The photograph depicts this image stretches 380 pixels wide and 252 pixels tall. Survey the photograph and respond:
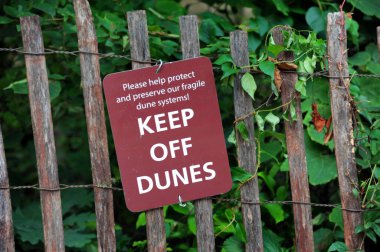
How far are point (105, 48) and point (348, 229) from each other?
1.31 m

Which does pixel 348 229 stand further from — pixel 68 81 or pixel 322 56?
pixel 68 81

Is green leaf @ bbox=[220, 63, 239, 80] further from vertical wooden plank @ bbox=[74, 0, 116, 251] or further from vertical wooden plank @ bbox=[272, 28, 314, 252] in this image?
vertical wooden plank @ bbox=[74, 0, 116, 251]

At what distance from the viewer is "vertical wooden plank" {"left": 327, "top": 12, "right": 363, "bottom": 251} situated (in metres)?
2.43

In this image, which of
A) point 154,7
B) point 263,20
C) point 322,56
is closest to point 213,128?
point 322,56

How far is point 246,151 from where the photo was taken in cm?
248

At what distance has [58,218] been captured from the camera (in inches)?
96.0

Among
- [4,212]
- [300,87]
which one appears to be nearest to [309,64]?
[300,87]

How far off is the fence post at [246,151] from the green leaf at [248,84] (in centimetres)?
4

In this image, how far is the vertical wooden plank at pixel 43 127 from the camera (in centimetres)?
237

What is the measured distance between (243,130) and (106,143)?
0.50m

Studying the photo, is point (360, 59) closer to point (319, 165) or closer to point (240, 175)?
point (319, 165)

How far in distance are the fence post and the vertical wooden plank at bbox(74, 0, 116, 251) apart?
493 mm

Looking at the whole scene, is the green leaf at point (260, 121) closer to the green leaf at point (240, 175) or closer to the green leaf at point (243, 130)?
the green leaf at point (243, 130)

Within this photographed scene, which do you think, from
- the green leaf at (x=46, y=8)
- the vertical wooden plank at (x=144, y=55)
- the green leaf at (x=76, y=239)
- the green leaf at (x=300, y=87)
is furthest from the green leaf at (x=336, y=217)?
the green leaf at (x=46, y=8)
